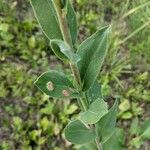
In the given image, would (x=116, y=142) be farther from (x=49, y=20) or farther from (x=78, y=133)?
(x=49, y=20)

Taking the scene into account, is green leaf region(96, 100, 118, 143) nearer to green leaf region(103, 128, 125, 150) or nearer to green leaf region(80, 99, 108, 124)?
green leaf region(80, 99, 108, 124)

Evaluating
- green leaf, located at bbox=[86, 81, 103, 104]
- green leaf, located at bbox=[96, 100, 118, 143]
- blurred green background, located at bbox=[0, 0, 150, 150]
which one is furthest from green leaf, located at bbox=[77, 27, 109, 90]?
blurred green background, located at bbox=[0, 0, 150, 150]

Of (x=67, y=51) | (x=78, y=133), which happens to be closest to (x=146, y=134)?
(x=78, y=133)

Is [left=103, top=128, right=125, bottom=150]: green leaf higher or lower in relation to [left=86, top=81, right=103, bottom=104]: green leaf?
lower

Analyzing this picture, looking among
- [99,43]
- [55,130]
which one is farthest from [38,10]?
[55,130]

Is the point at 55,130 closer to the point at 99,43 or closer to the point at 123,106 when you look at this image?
the point at 123,106

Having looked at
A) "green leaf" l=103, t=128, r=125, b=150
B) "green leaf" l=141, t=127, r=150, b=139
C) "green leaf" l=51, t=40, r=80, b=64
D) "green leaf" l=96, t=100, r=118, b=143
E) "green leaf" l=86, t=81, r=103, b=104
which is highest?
"green leaf" l=51, t=40, r=80, b=64
